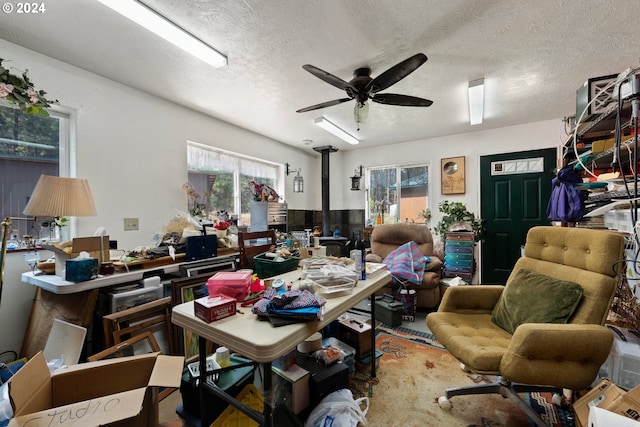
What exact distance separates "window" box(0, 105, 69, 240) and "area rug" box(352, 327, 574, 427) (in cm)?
291

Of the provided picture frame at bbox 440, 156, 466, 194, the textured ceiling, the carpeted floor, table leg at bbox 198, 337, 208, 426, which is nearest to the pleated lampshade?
the textured ceiling

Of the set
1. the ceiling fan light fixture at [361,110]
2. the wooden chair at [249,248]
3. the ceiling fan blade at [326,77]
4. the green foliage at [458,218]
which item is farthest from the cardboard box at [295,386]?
the green foliage at [458,218]

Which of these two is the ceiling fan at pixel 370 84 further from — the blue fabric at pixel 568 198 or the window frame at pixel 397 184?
the window frame at pixel 397 184

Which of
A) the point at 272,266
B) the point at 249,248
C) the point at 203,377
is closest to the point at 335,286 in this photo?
the point at 272,266

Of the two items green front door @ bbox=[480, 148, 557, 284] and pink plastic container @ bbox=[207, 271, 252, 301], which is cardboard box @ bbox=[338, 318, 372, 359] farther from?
green front door @ bbox=[480, 148, 557, 284]

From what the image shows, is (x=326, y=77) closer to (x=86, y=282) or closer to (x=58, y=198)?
(x=58, y=198)

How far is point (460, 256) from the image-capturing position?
3.66 meters

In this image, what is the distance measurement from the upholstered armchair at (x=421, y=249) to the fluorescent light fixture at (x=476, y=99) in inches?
64.2

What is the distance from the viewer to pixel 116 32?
1.78 m

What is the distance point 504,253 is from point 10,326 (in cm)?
594

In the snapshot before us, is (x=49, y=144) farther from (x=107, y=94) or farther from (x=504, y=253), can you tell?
(x=504, y=253)

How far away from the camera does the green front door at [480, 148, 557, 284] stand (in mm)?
3902

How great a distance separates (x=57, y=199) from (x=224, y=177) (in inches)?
89.8

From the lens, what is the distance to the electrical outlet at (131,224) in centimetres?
257
